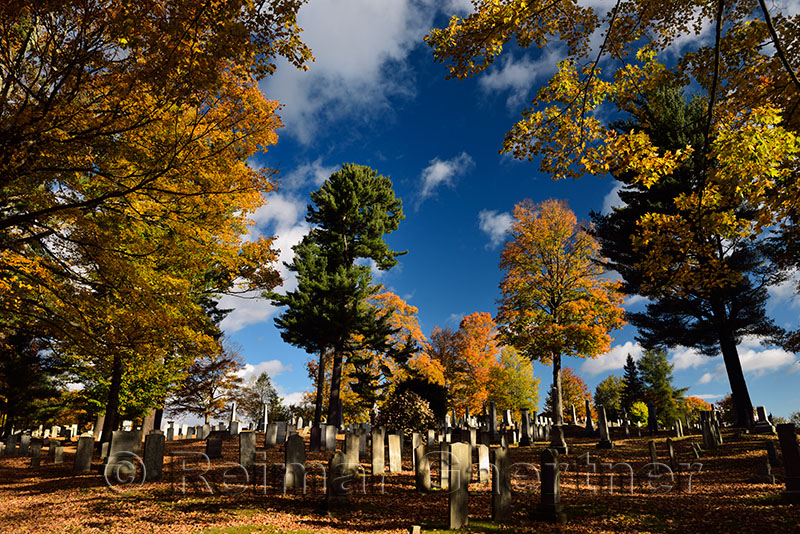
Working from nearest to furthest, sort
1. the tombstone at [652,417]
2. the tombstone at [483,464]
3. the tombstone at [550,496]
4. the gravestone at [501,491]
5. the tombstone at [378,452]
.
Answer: the tombstone at [550,496], the gravestone at [501,491], the tombstone at [483,464], the tombstone at [378,452], the tombstone at [652,417]

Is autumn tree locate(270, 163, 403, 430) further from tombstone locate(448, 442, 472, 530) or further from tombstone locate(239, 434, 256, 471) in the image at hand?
tombstone locate(448, 442, 472, 530)

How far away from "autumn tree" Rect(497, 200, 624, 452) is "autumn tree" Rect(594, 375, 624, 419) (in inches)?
1389

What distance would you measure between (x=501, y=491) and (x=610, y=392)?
56.2m

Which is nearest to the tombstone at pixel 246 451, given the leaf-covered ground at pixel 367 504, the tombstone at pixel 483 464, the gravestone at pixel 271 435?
the leaf-covered ground at pixel 367 504

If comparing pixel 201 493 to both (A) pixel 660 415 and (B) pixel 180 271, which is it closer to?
(B) pixel 180 271

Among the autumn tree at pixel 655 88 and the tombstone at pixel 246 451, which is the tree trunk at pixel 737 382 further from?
the tombstone at pixel 246 451

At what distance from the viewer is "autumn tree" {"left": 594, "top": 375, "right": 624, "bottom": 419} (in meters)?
51.9

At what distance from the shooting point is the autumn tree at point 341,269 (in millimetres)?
22406

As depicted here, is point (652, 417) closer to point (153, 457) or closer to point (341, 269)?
point (341, 269)

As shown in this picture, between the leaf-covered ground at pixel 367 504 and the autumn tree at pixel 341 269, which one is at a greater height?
the autumn tree at pixel 341 269

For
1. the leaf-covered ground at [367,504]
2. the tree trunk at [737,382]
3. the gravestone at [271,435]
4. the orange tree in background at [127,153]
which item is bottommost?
the leaf-covered ground at [367,504]

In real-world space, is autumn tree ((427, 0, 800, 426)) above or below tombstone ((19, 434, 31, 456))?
above

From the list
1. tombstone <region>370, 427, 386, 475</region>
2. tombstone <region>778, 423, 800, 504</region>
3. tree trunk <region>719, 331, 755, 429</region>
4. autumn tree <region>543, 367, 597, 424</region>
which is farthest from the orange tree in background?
autumn tree <region>543, 367, 597, 424</region>

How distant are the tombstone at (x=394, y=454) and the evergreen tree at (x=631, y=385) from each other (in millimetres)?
42490
